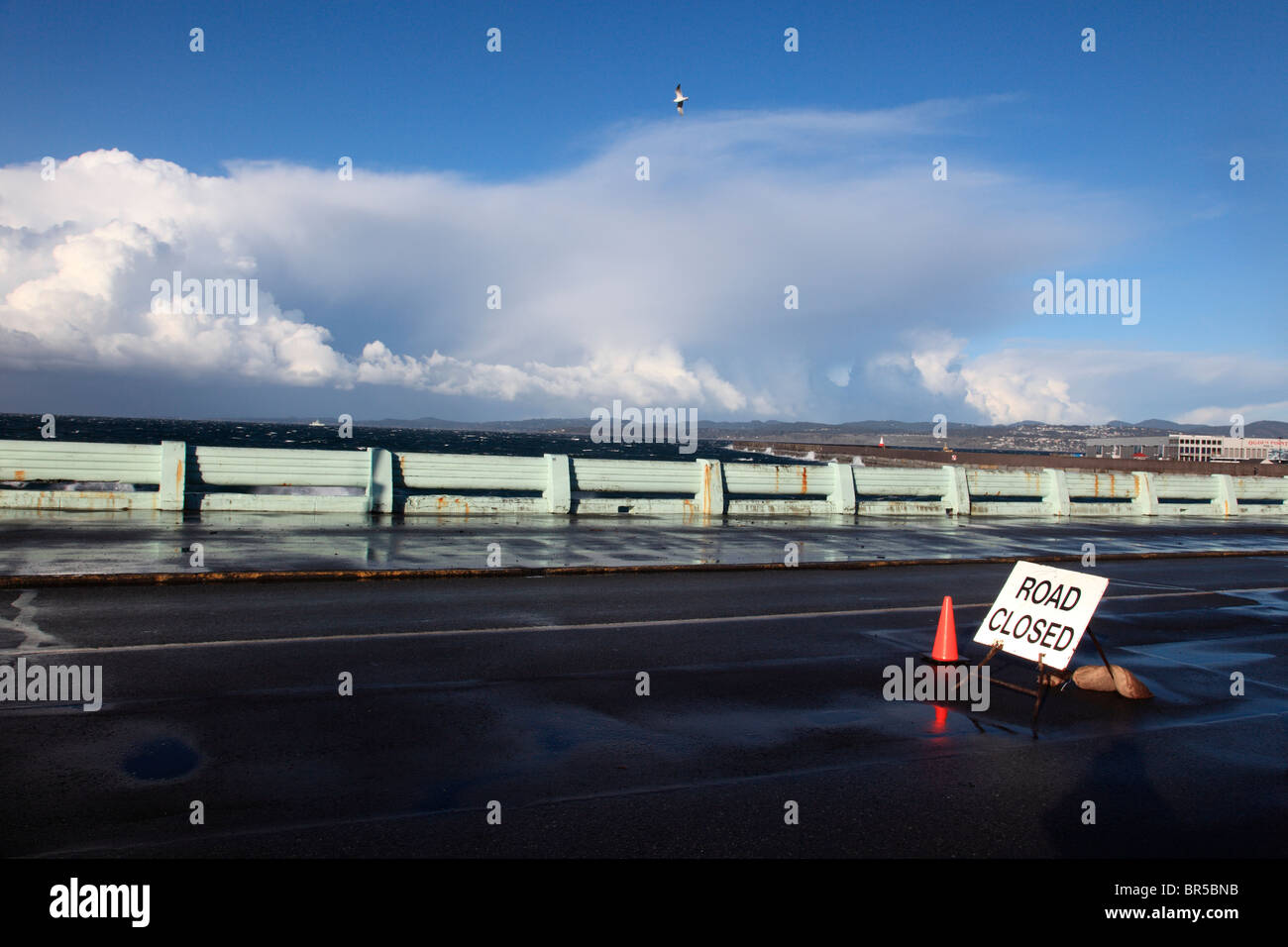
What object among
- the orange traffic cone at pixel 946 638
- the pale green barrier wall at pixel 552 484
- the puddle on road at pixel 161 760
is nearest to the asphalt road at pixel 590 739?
the puddle on road at pixel 161 760

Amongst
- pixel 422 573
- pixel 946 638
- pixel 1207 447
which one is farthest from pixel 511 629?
pixel 1207 447

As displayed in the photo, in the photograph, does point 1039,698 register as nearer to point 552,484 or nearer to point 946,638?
point 946,638

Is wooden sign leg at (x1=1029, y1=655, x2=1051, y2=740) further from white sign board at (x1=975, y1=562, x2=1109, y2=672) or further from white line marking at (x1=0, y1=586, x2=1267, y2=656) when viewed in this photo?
white line marking at (x1=0, y1=586, x2=1267, y2=656)

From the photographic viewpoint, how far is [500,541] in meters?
15.9

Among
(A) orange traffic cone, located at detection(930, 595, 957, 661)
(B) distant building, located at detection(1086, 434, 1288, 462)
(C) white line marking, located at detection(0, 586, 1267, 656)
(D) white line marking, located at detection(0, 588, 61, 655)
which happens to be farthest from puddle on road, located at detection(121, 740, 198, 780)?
(B) distant building, located at detection(1086, 434, 1288, 462)

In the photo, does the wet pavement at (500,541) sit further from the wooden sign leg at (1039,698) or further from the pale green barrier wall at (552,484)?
the wooden sign leg at (1039,698)

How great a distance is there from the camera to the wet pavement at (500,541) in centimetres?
1263

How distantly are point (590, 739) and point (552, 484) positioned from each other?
578 inches

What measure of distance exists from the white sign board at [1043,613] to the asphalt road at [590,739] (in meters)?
0.40

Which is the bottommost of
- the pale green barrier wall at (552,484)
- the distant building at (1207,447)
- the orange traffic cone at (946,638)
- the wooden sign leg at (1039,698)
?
the wooden sign leg at (1039,698)

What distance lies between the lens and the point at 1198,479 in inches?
1104
